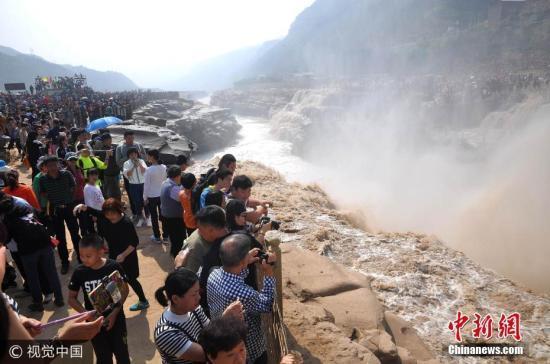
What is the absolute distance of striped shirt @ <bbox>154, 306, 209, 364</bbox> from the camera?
2088mm

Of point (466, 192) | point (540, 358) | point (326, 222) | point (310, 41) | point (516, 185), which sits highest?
point (310, 41)

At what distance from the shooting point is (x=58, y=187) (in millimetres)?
5082

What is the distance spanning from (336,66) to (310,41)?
49.2 metres

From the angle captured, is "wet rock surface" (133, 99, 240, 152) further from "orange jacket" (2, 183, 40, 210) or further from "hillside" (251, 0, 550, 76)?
"hillside" (251, 0, 550, 76)

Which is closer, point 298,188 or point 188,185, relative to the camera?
point 188,185

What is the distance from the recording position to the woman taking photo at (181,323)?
82.0 inches

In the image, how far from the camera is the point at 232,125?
1711 inches

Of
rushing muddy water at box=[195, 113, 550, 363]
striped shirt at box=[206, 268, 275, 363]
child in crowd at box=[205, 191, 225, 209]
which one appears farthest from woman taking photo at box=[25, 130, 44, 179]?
striped shirt at box=[206, 268, 275, 363]

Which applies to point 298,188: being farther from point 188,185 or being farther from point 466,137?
point 466,137

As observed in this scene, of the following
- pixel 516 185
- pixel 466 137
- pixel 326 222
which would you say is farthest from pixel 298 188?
pixel 466 137

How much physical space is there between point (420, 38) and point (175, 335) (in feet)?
275

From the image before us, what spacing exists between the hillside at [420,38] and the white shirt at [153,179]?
4529cm

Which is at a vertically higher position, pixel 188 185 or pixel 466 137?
pixel 188 185

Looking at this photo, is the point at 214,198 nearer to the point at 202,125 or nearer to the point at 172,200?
the point at 172,200
